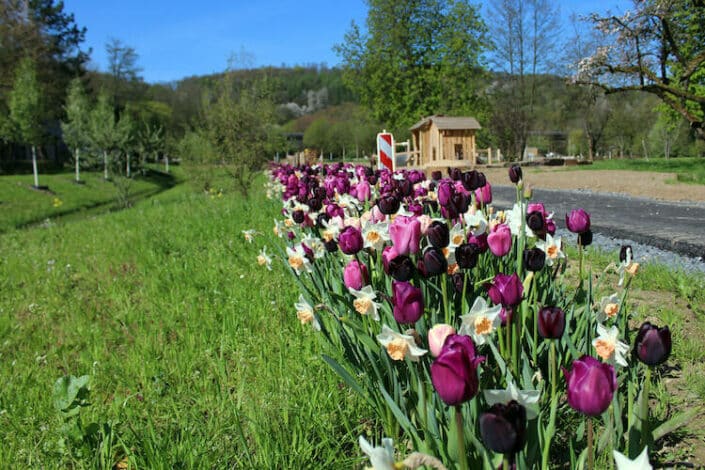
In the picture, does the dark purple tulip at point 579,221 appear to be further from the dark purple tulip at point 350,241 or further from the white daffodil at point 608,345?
the dark purple tulip at point 350,241

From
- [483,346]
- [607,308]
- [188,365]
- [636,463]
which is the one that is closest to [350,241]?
[483,346]

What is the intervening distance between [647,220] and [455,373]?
6648mm

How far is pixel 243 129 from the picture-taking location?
13750mm

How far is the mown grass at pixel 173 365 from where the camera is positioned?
6.31ft

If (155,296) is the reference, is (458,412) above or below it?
above

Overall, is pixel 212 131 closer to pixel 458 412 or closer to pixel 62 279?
pixel 62 279

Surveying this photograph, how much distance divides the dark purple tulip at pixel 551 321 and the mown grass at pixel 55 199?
798 inches

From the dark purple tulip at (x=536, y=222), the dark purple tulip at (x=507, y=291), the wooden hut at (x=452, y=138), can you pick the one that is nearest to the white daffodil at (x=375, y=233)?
the dark purple tulip at (x=536, y=222)

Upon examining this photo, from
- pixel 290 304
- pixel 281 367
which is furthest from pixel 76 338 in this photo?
pixel 281 367

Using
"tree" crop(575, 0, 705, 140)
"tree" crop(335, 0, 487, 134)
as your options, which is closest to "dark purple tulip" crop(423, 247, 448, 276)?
"tree" crop(575, 0, 705, 140)

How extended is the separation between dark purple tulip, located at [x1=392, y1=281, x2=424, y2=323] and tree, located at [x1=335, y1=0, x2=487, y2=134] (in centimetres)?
2700

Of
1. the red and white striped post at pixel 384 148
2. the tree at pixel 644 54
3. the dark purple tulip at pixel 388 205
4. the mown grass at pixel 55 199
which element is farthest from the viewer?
the mown grass at pixel 55 199

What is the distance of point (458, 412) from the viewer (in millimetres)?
1029

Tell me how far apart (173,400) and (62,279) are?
4.34 meters
